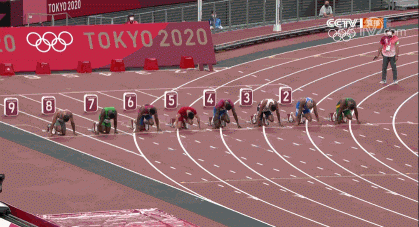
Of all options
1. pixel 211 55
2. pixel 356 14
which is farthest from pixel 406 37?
pixel 211 55

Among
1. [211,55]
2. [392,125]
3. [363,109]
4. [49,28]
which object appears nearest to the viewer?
[392,125]

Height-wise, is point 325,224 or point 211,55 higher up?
point 211,55

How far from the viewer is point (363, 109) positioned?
88.2ft

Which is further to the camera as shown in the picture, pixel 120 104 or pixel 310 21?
pixel 310 21

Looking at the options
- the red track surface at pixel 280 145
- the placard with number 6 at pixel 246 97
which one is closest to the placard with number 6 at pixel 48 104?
the red track surface at pixel 280 145

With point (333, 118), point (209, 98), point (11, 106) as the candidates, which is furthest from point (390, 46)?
point (11, 106)

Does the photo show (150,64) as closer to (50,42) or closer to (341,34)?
(50,42)

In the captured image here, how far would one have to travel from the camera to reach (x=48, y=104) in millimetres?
24781

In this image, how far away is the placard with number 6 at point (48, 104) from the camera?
24703 mm

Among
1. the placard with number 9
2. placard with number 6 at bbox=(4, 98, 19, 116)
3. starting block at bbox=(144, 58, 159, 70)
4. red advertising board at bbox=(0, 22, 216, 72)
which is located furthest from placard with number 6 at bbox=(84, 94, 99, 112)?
starting block at bbox=(144, 58, 159, 70)

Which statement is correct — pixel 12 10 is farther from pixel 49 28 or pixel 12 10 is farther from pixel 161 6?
pixel 49 28

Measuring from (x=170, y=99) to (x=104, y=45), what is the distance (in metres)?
5.65

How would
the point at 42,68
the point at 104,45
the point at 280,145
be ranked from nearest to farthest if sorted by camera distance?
1. the point at 280,145
2. the point at 42,68
3. the point at 104,45

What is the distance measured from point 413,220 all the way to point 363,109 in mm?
10883
